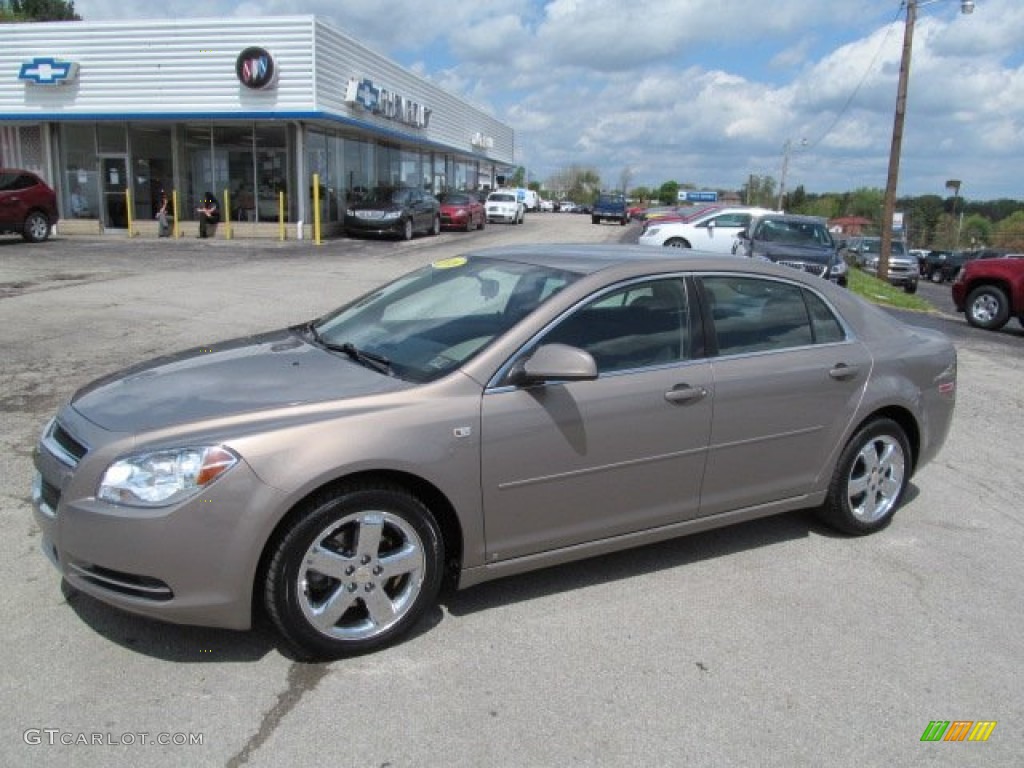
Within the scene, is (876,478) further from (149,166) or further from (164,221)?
(149,166)

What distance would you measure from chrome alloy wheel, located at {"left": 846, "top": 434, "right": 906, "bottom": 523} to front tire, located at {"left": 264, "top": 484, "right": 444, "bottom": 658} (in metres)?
2.48

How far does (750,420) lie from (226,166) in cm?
2558

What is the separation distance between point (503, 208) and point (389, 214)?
1633cm

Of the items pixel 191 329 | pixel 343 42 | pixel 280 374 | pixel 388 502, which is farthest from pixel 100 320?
pixel 343 42

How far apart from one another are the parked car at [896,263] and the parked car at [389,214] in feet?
49.1

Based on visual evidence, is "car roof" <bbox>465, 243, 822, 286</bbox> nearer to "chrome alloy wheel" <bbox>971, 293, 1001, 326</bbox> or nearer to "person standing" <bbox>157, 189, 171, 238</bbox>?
"chrome alloy wheel" <bbox>971, 293, 1001, 326</bbox>

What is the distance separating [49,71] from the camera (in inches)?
995

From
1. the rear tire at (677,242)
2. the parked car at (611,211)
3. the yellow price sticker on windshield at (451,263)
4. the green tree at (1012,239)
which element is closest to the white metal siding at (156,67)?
the rear tire at (677,242)

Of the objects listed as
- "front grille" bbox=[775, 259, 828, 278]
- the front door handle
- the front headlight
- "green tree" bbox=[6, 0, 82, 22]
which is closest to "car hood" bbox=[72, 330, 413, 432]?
the front headlight

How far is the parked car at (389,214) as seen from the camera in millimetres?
26734

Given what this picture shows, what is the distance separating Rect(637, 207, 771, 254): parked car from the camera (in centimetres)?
2156

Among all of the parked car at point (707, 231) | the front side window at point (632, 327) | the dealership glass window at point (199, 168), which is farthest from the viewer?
the dealership glass window at point (199, 168)

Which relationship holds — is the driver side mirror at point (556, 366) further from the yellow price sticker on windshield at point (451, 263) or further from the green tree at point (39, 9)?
the green tree at point (39, 9)

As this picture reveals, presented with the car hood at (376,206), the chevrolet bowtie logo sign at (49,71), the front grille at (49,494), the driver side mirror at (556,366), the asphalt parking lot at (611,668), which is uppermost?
the chevrolet bowtie logo sign at (49,71)
